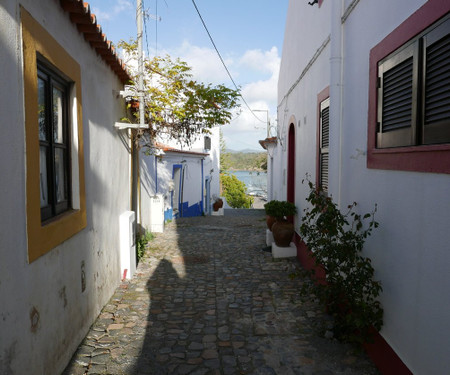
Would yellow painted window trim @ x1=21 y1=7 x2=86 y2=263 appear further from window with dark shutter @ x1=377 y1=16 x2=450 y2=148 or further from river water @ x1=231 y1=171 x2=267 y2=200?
river water @ x1=231 y1=171 x2=267 y2=200

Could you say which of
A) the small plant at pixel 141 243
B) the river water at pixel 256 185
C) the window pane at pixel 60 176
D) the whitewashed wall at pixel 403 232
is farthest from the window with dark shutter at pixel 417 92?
the river water at pixel 256 185

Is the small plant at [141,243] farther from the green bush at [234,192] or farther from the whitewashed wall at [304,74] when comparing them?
the green bush at [234,192]

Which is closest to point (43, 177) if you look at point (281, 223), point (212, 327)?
point (212, 327)

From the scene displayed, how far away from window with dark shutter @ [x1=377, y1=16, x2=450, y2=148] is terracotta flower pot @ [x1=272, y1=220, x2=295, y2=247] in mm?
4073

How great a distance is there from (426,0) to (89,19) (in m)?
3.01

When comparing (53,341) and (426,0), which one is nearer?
(426,0)

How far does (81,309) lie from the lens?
3.83 metres

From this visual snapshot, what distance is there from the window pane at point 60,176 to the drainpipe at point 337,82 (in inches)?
117

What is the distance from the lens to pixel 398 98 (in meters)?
3.02

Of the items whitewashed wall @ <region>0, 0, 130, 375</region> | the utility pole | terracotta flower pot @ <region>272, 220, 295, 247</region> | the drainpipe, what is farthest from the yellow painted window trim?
terracotta flower pot @ <region>272, 220, 295, 247</region>

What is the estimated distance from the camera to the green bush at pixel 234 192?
31.3 meters

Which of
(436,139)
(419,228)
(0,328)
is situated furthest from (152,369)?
(436,139)

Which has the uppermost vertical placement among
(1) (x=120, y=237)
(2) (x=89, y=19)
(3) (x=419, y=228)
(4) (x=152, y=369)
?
(2) (x=89, y=19)

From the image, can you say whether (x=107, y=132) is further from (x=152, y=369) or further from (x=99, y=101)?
(x=152, y=369)
